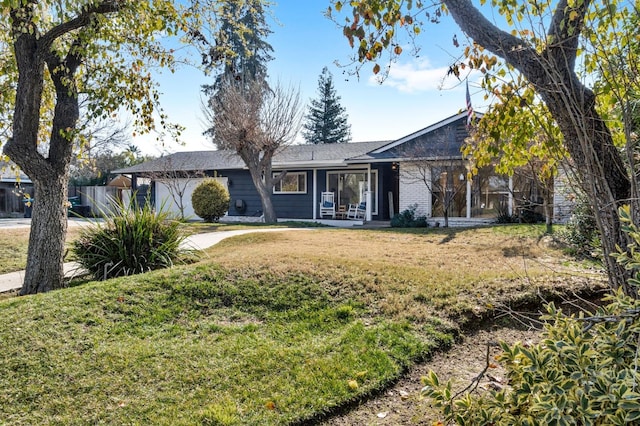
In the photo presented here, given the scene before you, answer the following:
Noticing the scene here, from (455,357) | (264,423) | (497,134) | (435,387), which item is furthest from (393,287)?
(435,387)

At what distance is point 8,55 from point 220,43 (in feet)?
10.8

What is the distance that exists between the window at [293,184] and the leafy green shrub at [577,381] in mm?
18373

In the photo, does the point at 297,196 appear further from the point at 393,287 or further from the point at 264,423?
the point at 264,423

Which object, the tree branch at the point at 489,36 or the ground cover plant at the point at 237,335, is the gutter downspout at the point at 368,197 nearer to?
the ground cover plant at the point at 237,335

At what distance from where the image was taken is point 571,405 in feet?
5.45

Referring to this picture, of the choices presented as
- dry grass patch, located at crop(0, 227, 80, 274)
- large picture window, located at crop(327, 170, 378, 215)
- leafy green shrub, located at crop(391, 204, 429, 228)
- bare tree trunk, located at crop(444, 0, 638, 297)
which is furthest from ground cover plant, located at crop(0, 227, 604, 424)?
large picture window, located at crop(327, 170, 378, 215)

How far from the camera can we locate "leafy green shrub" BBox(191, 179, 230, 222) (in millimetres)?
18062

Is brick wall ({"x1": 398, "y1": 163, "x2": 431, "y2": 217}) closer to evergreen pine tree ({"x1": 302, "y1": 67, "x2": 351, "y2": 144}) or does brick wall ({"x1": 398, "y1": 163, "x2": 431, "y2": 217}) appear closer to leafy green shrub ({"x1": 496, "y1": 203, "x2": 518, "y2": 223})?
leafy green shrub ({"x1": 496, "y1": 203, "x2": 518, "y2": 223})

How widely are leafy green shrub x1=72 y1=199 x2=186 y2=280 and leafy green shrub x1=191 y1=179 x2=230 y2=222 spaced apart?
1095 cm

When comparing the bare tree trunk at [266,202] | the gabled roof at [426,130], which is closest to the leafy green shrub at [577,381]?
the gabled roof at [426,130]

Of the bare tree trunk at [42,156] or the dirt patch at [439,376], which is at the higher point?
the bare tree trunk at [42,156]

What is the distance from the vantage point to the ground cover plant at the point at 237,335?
2957 mm

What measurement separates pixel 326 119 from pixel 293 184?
2403 cm

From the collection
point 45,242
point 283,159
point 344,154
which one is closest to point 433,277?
point 45,242
